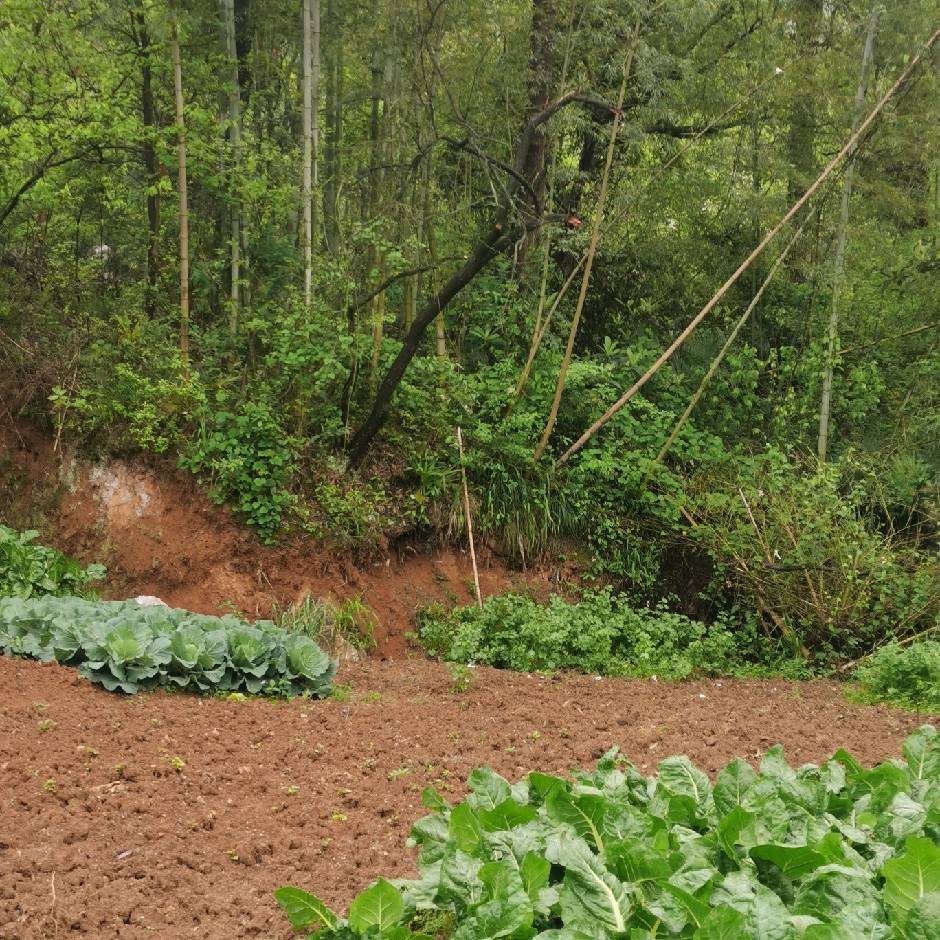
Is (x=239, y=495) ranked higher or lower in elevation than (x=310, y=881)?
lower

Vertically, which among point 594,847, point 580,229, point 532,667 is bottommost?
point 532,667

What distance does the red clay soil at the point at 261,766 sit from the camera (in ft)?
9.45

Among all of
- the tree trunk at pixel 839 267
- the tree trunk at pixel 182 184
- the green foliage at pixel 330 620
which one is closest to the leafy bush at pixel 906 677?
the tree trunk at pixel 839 267

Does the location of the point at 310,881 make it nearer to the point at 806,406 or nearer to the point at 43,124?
the point at 43,124

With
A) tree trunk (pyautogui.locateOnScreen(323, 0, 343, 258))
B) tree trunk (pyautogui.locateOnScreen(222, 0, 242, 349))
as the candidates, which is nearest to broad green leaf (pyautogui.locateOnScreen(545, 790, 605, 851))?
tree trunk (pyautogui.locateOnScreen(222, 0, 242, 349))

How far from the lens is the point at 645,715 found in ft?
16.9

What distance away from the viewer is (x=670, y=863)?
2062 mm

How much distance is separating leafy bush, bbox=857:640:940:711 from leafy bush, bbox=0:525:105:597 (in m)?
5.63

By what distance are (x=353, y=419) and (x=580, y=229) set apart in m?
2.72

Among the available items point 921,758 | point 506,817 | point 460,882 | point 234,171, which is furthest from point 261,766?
point 234,171

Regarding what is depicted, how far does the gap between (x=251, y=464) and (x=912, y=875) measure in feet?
21.9

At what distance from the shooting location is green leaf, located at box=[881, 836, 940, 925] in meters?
1.84

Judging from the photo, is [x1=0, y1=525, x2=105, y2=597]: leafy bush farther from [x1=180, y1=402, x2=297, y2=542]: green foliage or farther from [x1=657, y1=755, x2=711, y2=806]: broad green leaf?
[x1=657, y1=755, x2=711, y2=806]: broad green leaf

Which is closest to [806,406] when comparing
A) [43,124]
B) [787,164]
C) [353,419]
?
[787,164]
